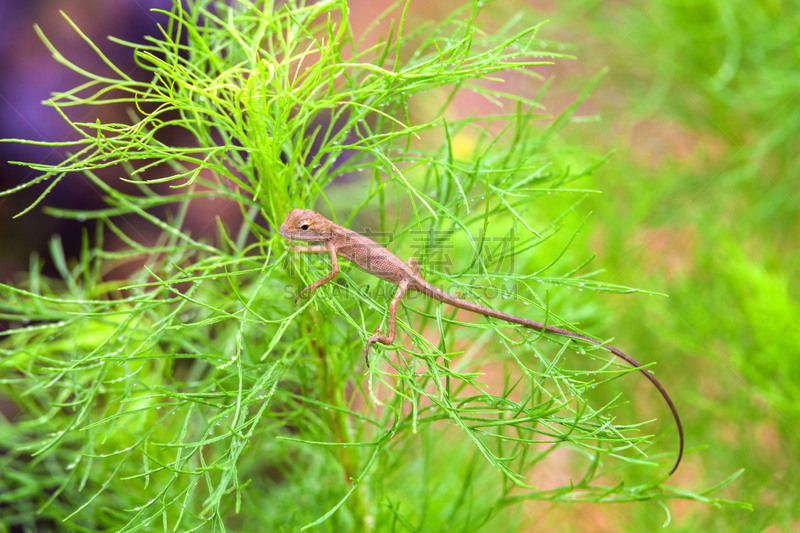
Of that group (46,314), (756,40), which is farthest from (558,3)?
(46,314)

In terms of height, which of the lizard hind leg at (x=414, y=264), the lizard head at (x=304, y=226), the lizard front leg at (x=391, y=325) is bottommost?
the lizard front leg at (x=391, y=325)

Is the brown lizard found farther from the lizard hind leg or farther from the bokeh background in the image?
the bokeh background

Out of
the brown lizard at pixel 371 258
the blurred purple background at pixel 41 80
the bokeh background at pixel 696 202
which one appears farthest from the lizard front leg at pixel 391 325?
the blurred purple background at pixel 41 80

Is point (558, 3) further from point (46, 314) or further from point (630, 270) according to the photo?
point (46, 314)

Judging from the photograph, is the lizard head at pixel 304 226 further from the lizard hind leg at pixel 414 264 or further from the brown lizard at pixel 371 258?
the lizard hind leg at pixel 414 264

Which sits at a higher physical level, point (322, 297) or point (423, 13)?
point (423, 13)

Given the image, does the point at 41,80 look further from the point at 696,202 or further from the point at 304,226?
the point at 696,202
